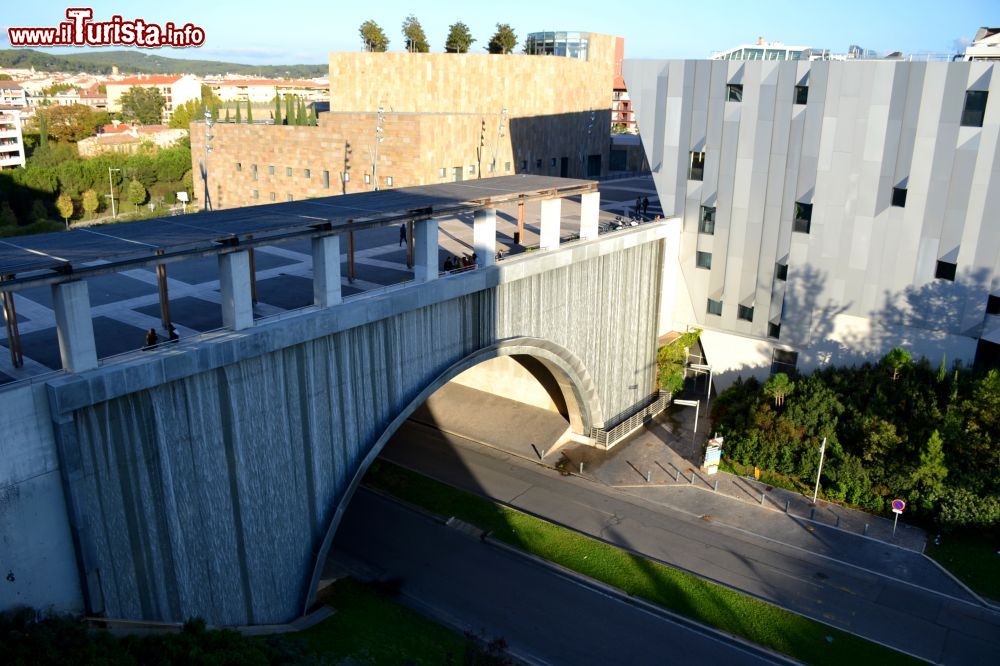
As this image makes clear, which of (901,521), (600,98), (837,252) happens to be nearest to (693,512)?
(901,521)

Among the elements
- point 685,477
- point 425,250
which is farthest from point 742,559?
point 425,250

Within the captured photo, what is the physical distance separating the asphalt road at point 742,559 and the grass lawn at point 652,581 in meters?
0.63

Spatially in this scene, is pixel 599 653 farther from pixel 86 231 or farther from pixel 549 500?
pixel 86 231

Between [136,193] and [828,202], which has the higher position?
[828,202]

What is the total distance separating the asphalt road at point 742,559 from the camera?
21750mm

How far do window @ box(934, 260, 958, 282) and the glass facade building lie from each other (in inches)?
2232

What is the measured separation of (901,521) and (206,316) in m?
24.8

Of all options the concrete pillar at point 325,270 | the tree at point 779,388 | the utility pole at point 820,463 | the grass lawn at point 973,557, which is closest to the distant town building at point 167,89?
the tree at point 779,388

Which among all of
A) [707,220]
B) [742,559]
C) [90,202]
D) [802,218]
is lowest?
[742,559]

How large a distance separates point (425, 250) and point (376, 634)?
1079 cm

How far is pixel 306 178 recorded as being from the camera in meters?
58.4

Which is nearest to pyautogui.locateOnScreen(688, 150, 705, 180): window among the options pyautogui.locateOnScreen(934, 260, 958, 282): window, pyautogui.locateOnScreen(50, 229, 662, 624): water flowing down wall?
pyautogui.locateOnScreen(934, 260, 958, 282): window

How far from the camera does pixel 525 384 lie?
36156 mm

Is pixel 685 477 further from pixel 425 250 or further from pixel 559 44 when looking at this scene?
pixel 559 44
